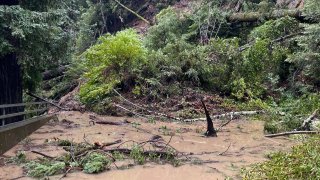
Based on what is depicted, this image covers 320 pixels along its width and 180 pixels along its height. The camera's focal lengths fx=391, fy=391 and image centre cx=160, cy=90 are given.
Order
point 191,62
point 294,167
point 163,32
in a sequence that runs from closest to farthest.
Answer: point 294,167
point 191,62
point 163,32

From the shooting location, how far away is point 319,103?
8.83m

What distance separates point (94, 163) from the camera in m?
5.39

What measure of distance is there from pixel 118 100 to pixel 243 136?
4.78 metres

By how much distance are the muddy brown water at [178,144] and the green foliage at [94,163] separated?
104mm

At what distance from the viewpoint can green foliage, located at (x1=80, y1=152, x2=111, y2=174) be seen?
5301 millimetres

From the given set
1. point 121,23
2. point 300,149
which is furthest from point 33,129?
point 121,23

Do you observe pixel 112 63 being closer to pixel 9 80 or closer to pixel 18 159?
pixel 9 80

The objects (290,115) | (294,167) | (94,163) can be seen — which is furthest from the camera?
(290,115)

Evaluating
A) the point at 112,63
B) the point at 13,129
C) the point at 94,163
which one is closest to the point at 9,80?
the point at 13,129

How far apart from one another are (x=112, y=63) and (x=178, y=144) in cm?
564

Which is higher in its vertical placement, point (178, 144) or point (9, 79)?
point (9, 79)

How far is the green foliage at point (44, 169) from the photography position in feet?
16.9

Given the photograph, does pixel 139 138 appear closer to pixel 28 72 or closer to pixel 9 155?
pixel 9 155

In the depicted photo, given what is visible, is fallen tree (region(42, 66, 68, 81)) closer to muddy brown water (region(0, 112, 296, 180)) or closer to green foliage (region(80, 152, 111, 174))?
muddy brown water (region(0, 112, 296, 180))
